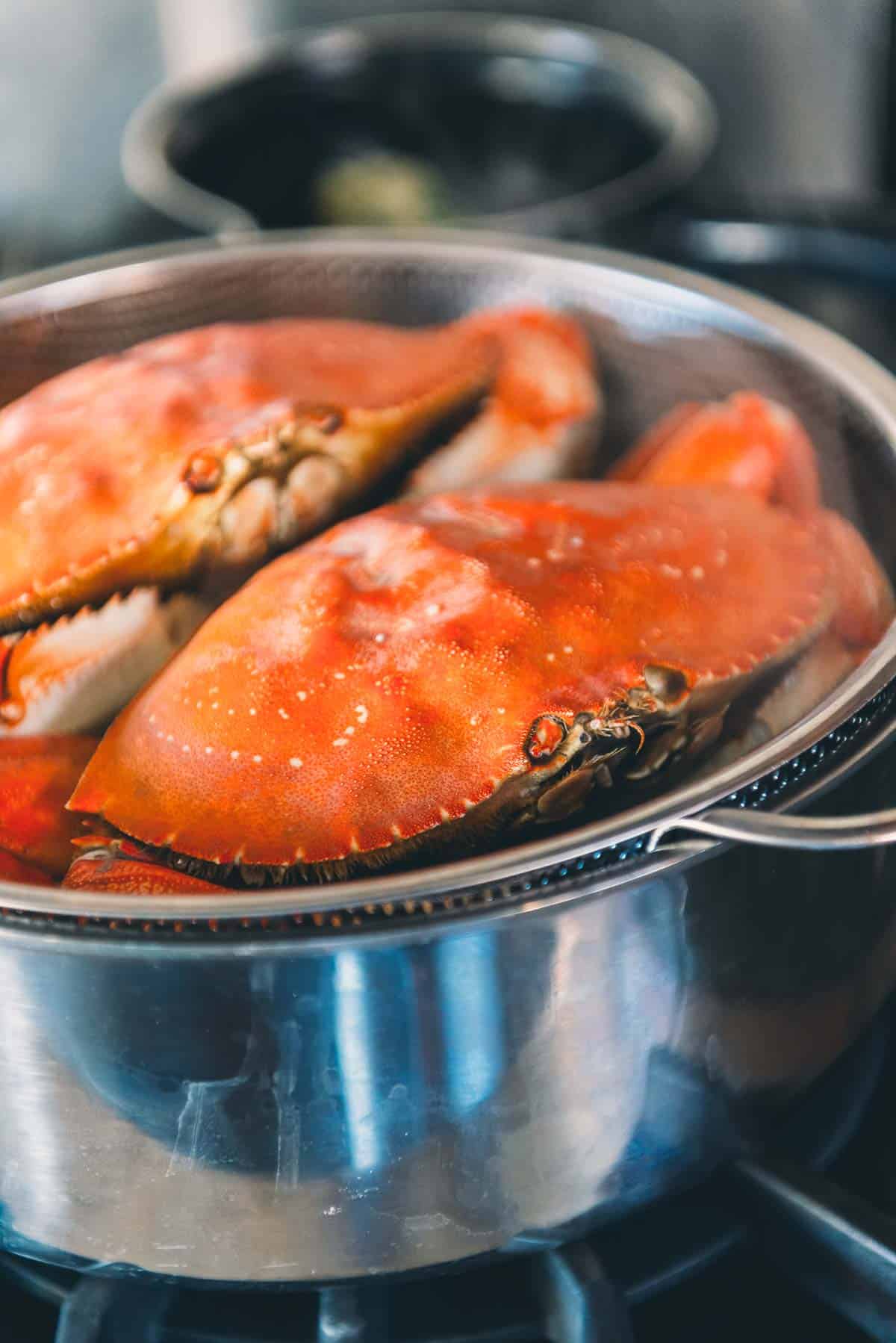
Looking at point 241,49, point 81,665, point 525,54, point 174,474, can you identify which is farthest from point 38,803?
point 241,49

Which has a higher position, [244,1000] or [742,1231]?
[244,1000]

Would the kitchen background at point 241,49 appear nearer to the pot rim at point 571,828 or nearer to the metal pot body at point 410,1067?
the pot rim at point 571,828

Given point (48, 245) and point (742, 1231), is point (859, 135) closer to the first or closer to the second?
point (48, 245)

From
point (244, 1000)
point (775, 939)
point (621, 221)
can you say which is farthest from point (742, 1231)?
point (621, 221)

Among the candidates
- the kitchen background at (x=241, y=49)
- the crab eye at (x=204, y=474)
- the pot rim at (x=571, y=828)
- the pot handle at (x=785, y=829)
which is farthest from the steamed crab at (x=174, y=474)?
the kitchen background at (x=241, y=49)

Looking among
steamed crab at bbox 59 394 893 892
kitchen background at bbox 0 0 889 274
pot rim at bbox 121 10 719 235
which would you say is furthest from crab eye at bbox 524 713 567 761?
Result: kitchen background at bbox 0 0 889 274
